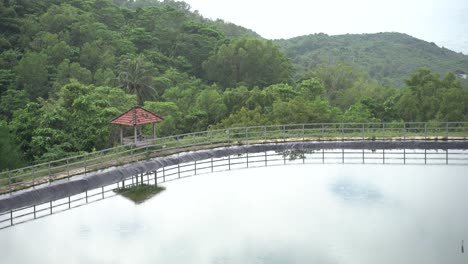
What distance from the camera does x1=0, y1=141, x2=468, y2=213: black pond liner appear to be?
86.0 ft

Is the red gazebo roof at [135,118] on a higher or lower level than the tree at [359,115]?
higher

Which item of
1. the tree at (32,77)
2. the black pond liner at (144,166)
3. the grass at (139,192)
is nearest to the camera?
the black pond liner at (144,166)

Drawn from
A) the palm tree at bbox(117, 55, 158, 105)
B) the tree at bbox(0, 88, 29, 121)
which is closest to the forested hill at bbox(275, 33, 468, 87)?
the palm tree at bbox(117, 55, 158, 105)

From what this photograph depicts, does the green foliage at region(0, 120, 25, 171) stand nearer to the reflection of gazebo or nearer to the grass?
the reflection of gazebo

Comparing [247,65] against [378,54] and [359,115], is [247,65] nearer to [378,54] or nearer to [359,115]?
[359,115]

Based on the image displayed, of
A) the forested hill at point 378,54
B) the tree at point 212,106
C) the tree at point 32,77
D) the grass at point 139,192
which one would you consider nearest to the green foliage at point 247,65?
the tree at point 212,106

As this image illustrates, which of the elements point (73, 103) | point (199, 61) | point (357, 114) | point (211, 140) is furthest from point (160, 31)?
point (211, 140)

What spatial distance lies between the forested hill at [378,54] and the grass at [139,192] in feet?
312

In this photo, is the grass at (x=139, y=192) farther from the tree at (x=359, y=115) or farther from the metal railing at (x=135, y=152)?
the tree at (x=359, y=115)

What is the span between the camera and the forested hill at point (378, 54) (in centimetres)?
13350

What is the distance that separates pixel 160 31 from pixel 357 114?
49.1 metres

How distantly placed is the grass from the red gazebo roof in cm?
499

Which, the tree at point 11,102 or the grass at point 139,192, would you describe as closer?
the grass at point 139,192

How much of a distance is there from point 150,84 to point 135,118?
1656 inches
